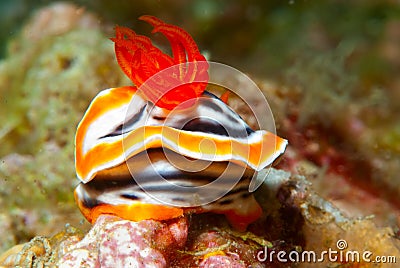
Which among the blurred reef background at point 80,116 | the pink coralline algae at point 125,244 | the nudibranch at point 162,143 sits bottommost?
the blurred reef background at point 80,116

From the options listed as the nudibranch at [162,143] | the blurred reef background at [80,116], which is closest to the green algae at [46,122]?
the blurred reef background at [80,116]

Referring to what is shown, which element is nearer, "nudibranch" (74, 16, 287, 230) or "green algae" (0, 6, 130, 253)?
"nudibranch" (74, 16, 287, 230)

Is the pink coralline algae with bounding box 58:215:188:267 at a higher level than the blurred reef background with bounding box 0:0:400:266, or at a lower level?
higher

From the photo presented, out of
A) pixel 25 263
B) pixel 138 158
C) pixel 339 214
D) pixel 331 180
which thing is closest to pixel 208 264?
pixel 138 158

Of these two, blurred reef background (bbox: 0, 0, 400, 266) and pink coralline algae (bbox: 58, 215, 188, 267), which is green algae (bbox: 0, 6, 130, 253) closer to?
blurred reef background (bbox: 0, 0, 400, 266)

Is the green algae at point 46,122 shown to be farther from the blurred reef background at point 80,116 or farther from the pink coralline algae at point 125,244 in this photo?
the pink coralline algae at point 125,244

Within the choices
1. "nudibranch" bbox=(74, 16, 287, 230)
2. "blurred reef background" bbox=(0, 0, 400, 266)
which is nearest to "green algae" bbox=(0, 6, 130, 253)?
"blurred reef background" bbox=(0, 0, 400, 266)
